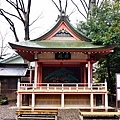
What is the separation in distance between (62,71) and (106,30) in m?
5.03

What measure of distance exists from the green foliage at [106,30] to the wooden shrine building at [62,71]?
121cm

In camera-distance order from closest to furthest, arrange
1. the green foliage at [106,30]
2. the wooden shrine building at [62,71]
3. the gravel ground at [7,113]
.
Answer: the gravel ground at [7,113] → the wooden shrine building at [62,71] → the green foliage at [106,30]

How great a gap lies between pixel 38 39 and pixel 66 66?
3208 millimetres

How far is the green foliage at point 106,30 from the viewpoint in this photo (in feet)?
58.4

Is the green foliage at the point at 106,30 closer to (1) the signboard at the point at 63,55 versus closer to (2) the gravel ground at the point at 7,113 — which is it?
(1) the signboard at the point at 63,55

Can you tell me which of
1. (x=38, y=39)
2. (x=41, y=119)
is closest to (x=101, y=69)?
(x=38, y=39)

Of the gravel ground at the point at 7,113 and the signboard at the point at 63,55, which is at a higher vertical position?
the signboard at the point at 63,55

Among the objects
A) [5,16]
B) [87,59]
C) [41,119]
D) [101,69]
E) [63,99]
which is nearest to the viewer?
[41,119]

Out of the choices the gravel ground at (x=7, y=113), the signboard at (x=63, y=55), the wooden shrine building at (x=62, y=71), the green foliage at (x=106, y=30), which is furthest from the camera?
the green foliage at (x=106, y=30)

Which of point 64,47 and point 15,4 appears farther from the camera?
point 15,4

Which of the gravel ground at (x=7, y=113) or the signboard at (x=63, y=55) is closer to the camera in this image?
the gravel ground at (x=7, y=113)

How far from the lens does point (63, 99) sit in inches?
626

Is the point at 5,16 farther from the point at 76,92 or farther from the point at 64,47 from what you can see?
the point at 76,92

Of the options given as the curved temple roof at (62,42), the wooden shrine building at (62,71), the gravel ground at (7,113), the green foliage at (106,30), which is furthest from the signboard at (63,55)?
the gravel ground at (7,113)
